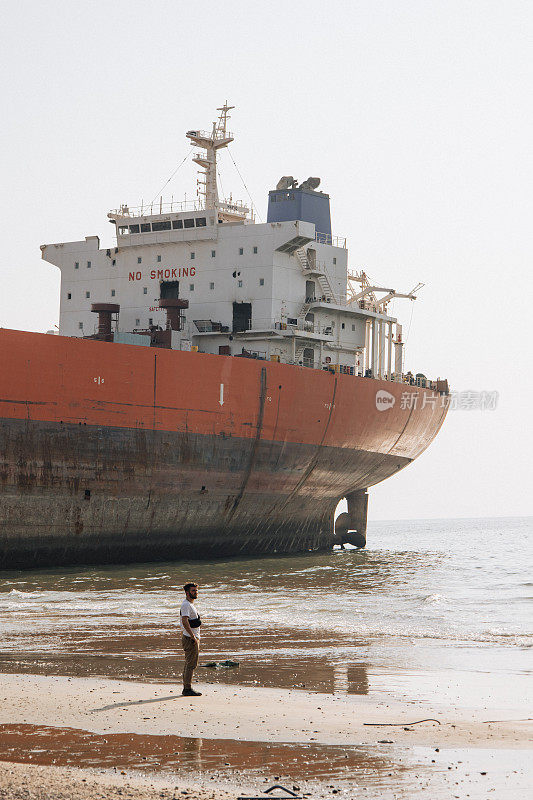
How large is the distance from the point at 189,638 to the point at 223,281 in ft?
58.9

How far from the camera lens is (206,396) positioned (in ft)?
67.7

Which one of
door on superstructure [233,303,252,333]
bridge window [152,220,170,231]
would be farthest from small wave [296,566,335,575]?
bridge window [152,220,170,231]

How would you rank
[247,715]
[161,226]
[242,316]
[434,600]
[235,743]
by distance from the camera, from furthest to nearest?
[161,226]
[242,316]
[434,600]
[247,715]
[235,743]

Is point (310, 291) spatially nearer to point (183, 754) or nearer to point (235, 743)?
point (235, 743)

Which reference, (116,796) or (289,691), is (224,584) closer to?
(289,691)

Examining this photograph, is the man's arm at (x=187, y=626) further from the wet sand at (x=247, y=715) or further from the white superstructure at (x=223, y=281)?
the white superstructure at (x=223, y=281)

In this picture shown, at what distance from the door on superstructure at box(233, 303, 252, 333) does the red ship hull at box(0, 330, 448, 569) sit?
2346mm

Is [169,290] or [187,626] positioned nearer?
[187,626]

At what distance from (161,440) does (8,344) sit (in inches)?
150

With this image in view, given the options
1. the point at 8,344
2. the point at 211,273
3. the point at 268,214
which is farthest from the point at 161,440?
the point at 268,214

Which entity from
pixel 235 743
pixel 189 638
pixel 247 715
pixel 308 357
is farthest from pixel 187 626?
pixel 308 357

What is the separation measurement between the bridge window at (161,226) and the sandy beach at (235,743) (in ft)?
63.4

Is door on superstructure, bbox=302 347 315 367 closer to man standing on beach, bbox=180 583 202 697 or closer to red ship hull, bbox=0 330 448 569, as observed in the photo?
red ship hull, bbox=0 330 448 569

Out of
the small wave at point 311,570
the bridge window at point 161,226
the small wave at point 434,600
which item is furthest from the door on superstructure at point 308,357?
the small wave at point 434,600
